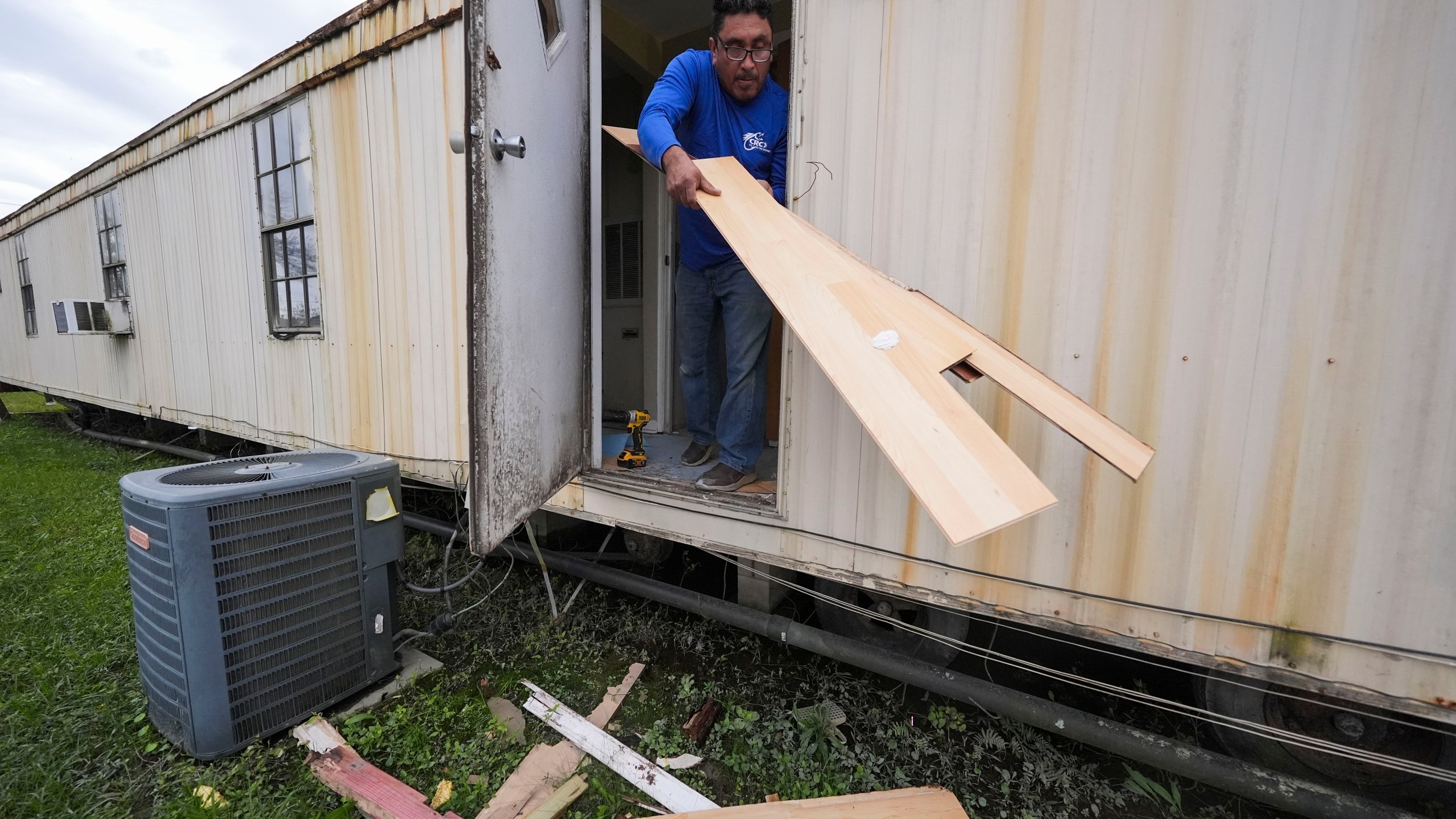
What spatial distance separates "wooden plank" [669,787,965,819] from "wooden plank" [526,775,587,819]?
401 mm

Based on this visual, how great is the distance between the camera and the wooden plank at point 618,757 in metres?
1.65

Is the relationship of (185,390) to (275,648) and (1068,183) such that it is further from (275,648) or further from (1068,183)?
(1068,183)

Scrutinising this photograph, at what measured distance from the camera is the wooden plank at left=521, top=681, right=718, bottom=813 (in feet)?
5.41

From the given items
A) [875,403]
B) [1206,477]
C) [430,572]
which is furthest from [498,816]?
[1206,477]

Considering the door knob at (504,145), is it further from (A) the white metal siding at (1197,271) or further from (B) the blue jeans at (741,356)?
(A) the white metal siding at (1197,271)

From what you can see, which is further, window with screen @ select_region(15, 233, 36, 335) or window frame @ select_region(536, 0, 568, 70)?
window with screen @ select_region(15, 233, 36, 335)

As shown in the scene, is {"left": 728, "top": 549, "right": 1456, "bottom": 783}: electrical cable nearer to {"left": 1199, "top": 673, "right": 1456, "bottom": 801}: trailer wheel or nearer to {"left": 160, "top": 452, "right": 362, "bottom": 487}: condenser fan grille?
{"left": 1199, "top": 673, "right": 1456, "bottom": 801}: trailer wheel

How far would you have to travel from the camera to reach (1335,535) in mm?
1212

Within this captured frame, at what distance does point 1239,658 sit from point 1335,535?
37 cm

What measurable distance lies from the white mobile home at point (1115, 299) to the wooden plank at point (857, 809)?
0.57m

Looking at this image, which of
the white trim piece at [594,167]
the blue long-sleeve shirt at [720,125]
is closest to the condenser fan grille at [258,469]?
the white trim piece at [594,167]

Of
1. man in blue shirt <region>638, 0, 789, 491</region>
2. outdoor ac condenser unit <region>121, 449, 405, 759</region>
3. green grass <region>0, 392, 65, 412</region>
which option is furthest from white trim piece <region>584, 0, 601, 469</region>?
green grass <region>0, 392, 65, 412</region>

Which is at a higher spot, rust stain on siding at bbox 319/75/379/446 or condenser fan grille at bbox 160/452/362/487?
rust stain on siding at bbox 319/75/379/446

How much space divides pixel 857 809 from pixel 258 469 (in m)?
2.38
